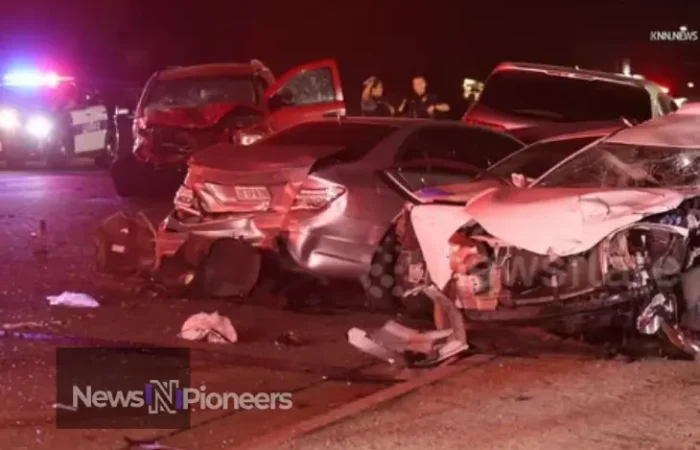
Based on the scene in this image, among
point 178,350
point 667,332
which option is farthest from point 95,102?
point 667,332

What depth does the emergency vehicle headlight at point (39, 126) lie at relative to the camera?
66.1 ft

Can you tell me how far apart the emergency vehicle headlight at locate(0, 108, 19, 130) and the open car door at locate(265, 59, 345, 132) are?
7.44 metres

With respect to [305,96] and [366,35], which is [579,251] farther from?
[366,35]

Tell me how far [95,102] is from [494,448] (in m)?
16.5

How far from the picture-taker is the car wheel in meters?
8.41

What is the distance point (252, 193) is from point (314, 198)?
45 cm

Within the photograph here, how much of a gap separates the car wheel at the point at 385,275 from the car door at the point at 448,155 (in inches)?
15.8

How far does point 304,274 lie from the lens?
8.83 meters

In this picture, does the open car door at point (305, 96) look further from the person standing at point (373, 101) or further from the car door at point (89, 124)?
the car door at point (89, 124)

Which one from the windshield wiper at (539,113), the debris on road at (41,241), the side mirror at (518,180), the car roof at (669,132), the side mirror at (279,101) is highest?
the car roof at (669,132)

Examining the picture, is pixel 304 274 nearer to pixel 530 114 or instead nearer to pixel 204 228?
pixel 204 228

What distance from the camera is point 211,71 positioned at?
50.9 feet
